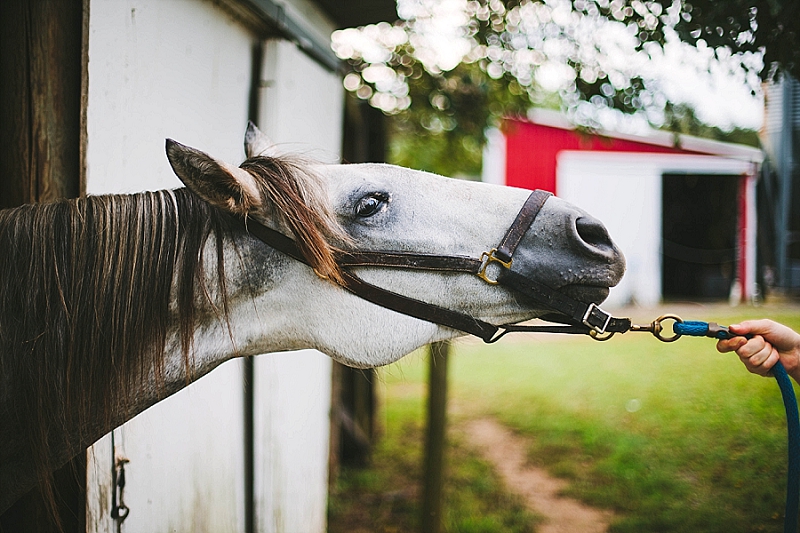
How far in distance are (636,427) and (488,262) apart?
4.48 meters

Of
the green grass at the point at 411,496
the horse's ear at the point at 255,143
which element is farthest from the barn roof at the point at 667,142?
the horse's ear at the point at 255,143

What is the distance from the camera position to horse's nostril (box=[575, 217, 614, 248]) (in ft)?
5.37

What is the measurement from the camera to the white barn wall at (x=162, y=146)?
6.57 ft

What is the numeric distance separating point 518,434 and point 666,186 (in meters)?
13.2

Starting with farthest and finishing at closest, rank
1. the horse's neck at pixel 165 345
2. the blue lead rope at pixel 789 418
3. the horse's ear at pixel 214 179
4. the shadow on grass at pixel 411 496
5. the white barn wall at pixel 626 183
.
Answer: the white barn wall at pixel 626 183, the shadow on grass at pixel 411 496, the blue lead rope at pixel 789 418, the horse's neck at pixel 165 345, the horse's ear at pixel 214 179

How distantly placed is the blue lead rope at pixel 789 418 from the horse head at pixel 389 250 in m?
0.29

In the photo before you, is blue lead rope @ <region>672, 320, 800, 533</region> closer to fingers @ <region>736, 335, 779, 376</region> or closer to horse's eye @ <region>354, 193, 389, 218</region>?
fingers @ <region>736, 335, 779, 376</region>

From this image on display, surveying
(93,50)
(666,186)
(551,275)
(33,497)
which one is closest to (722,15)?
(551,275)

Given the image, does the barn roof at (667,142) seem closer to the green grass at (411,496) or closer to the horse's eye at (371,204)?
the green grass at (411,496)

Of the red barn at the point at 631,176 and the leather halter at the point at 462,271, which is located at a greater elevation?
the red barn at the point at 631,176

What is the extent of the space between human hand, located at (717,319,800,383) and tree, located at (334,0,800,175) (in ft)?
3.50

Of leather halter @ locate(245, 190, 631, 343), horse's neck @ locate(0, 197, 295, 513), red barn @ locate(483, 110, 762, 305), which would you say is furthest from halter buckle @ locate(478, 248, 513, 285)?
red barn @ locate(483, 110, 762, 305)

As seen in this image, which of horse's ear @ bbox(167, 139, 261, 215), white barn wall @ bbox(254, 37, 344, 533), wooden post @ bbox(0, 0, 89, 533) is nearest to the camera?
horse's ear @ bbox(167, 139, 261, 215)

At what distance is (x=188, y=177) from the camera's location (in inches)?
55.5
